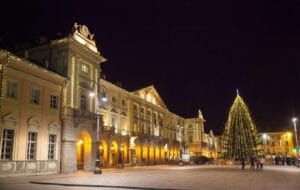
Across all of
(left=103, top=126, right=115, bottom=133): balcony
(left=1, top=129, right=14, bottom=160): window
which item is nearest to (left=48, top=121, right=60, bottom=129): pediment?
(left=1, top=129, right=14, bottom=160): window

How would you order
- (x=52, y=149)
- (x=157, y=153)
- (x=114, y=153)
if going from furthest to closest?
1. (x=157, y=153)
2. (x=114, y=153)
3. (x=52, y=149)

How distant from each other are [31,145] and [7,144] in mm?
2794

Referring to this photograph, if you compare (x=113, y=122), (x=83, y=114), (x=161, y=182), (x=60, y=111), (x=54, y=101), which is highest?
(x=54, y=101)

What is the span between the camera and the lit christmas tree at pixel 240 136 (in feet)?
151

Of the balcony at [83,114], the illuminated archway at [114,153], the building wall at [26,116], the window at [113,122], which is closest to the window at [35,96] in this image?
the building wall at [26,116]

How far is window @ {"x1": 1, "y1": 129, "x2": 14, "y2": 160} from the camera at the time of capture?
89.4 ft

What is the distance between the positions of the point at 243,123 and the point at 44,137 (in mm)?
27132

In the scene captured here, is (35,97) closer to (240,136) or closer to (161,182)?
(161,182)

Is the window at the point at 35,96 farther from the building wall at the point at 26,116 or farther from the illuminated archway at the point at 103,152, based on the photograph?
the illuminated archway at the point at 103,152

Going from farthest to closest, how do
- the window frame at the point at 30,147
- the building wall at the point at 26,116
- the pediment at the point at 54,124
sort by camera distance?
the pediment at the point at 54,124, the window frame at the point at 30,147, the building wall at the point at 26,116

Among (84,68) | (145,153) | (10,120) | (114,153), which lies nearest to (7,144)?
(10,120)

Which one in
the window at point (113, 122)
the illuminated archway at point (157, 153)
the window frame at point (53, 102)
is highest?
the window frame at point (53, 102)

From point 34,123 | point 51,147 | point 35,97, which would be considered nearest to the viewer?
point 34,123

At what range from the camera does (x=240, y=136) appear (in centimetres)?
4634
